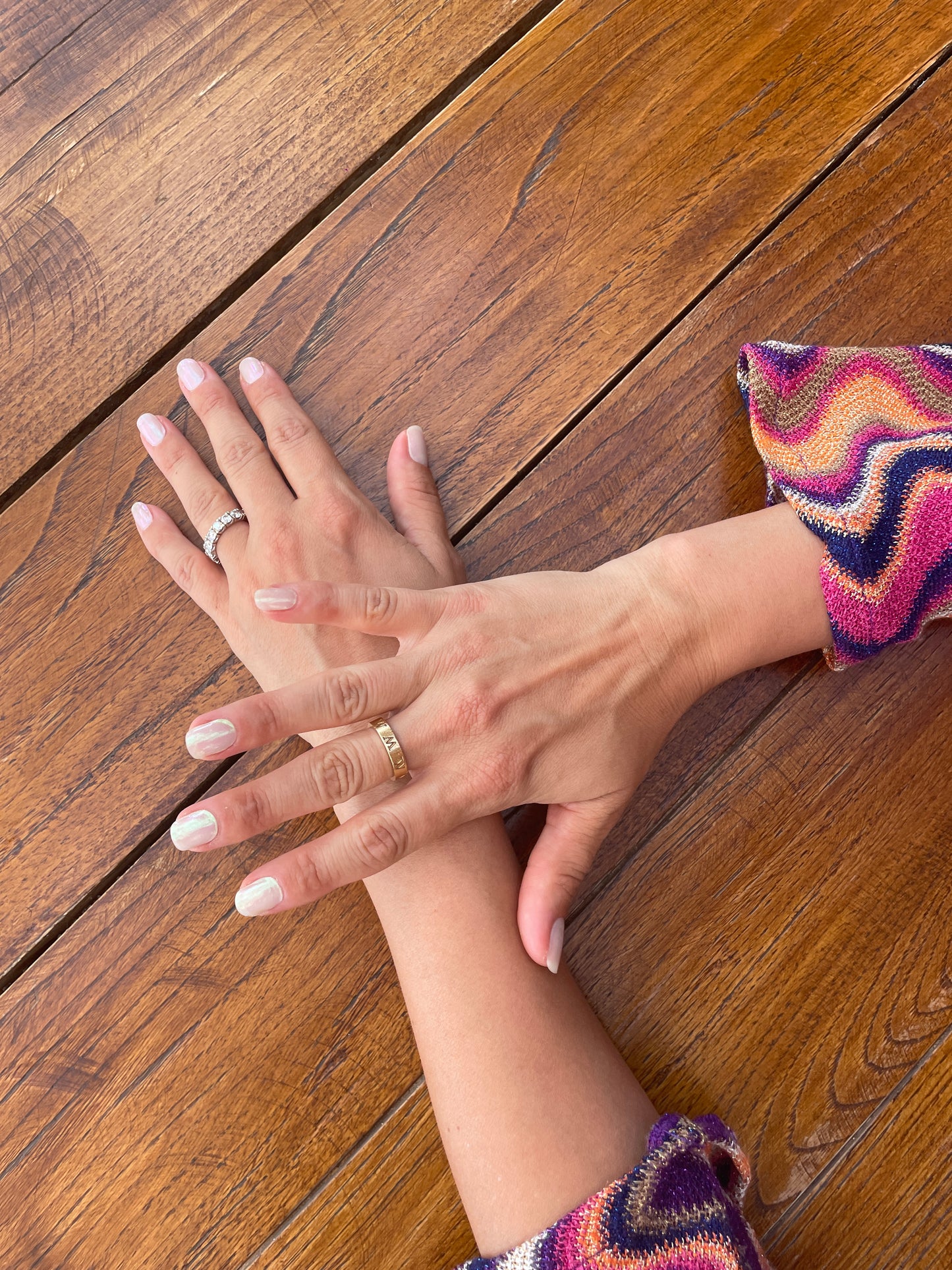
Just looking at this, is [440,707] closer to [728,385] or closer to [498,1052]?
[498,1052]

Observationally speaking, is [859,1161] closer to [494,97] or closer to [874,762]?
[874,762]

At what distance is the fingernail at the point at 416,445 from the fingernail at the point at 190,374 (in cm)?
22

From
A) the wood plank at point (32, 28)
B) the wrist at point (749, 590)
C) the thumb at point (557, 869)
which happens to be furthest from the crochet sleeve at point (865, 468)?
the wood plank at point (32, 28)

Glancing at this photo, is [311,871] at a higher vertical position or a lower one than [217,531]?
lower

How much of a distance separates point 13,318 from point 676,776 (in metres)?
0.82

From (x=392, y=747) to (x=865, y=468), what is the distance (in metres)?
0.49

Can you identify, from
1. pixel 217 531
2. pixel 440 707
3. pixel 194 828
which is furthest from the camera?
pixel 217 531

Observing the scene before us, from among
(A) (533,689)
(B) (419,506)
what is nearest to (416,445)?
(B) (419,506)

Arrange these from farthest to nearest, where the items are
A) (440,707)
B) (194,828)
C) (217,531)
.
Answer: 1. (217,531)
2. (440,707)
3. (194,828)

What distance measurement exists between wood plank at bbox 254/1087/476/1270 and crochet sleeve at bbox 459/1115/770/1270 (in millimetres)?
112

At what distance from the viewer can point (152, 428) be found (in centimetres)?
84

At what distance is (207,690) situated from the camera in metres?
0.83

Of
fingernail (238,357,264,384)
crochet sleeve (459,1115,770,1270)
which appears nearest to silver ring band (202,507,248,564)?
fingernail (238,357,264,384)

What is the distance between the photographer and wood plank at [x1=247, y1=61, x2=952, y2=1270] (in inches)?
31.9
